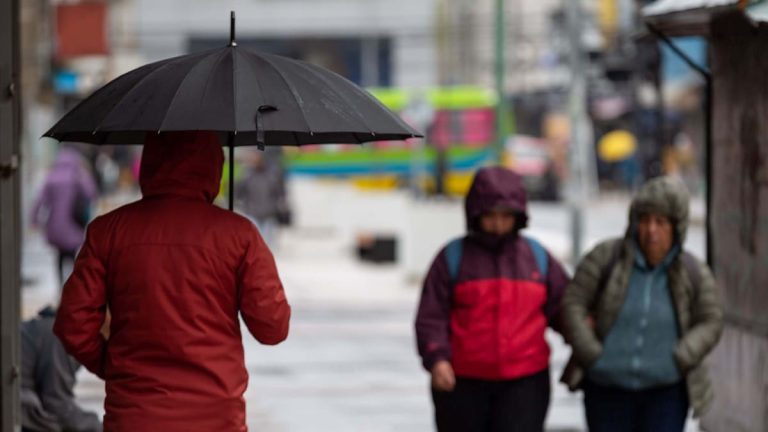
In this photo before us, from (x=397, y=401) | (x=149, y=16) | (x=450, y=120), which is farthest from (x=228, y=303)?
(x=149, y=16)

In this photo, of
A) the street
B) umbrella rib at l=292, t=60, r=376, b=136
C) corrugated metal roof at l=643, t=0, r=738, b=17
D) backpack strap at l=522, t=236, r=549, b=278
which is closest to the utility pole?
the street

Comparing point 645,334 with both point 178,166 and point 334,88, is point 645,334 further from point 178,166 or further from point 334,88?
point 178,166

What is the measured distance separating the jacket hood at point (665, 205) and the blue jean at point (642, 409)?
0.60 m

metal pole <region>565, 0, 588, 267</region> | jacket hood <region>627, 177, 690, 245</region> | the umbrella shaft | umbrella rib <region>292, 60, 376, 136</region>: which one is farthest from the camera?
metal pole <region>565, 0, 588, 267</region>

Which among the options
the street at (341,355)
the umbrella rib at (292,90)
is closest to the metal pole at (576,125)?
the street at (341,355)

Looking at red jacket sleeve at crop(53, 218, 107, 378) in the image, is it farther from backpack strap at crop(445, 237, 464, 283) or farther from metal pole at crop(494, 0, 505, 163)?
metal pole at crop(494, 0, 505, 163)

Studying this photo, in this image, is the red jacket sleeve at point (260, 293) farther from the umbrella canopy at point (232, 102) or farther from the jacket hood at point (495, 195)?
the jacket hood at point (495, 195)

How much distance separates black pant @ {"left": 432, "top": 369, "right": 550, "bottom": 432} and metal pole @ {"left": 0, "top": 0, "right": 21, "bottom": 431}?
5.45 ft

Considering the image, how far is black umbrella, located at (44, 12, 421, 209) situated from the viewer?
15.9 ft

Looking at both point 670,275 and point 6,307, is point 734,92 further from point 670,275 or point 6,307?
point 6,307

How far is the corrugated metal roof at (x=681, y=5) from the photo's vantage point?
7.47 m

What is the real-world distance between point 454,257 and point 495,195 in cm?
31

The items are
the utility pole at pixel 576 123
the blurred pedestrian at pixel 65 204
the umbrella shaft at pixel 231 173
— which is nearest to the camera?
the umbrella shaft at pixel 231 173

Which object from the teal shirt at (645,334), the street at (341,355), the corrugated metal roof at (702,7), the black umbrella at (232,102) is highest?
the corrugated metal roof at (702,7)
